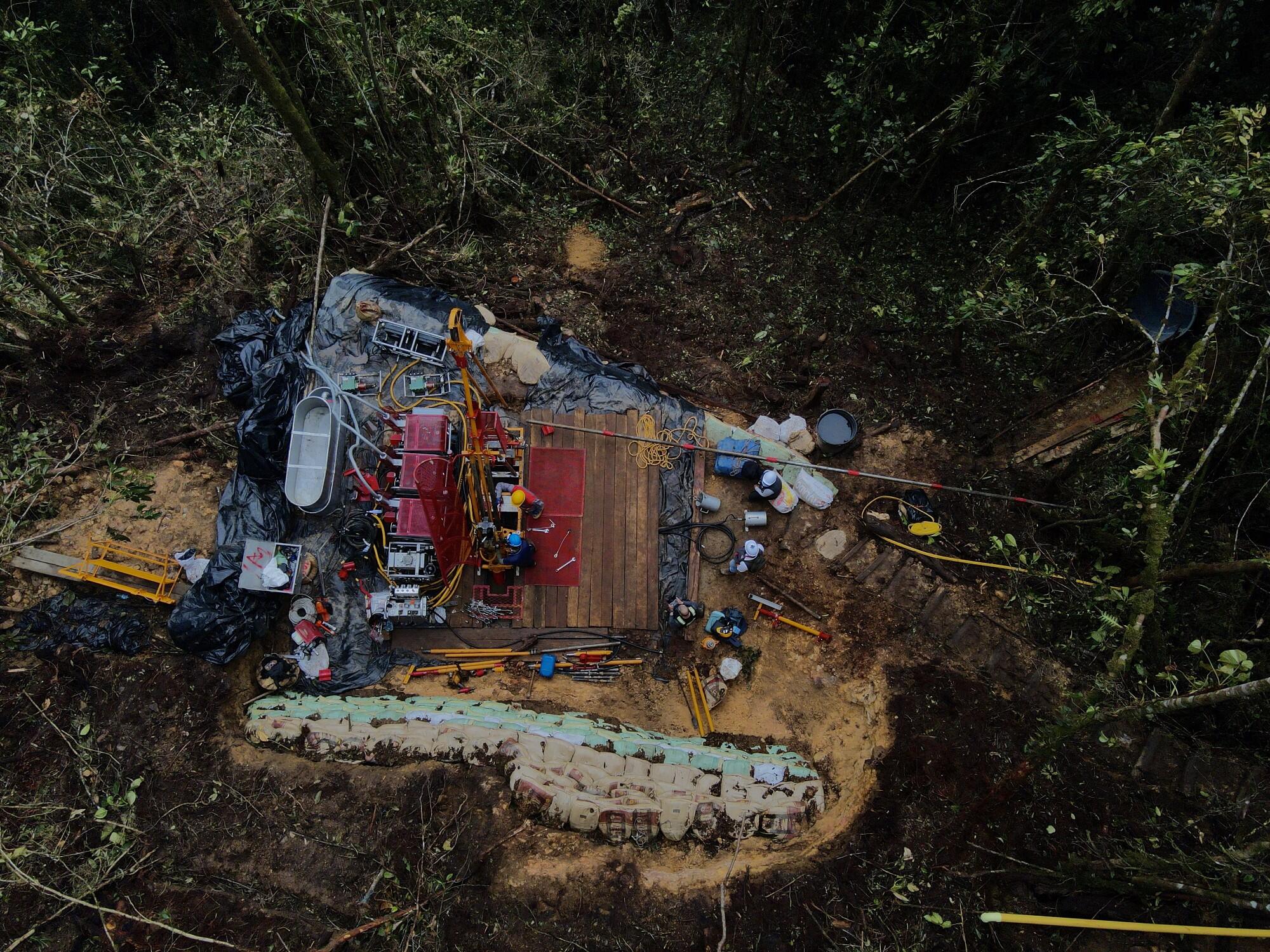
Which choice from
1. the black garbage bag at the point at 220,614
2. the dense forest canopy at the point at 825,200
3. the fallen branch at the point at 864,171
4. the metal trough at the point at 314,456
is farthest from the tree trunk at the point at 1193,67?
the black garbage bag at the point at 220,614

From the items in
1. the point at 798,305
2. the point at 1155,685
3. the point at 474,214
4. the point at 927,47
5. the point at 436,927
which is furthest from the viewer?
the point at 474,214

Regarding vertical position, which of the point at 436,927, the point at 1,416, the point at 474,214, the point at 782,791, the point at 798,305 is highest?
the point at 474,214

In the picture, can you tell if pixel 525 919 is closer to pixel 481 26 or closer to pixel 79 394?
pixel 79 394

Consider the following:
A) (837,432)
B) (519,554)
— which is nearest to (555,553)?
(519,554)

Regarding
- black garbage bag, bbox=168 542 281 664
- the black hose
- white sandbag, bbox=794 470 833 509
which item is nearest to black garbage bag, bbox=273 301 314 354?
black garbage bag, bbox=168 542 281 664

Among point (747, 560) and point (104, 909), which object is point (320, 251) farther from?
point (104, 909)

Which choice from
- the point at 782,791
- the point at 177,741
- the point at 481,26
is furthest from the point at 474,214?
the point at 782,791

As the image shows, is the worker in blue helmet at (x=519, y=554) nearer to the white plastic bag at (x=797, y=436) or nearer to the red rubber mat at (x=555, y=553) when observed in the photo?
the red rubber mat at (x=555, y=553)
